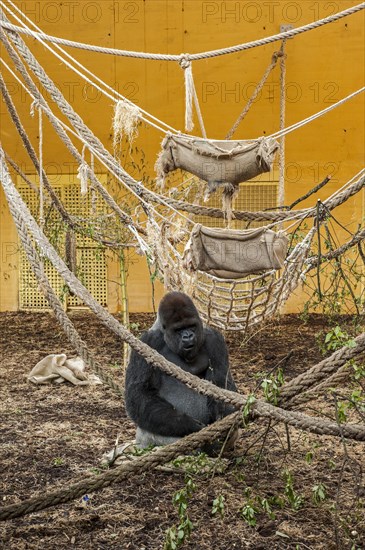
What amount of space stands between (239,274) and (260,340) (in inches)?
116

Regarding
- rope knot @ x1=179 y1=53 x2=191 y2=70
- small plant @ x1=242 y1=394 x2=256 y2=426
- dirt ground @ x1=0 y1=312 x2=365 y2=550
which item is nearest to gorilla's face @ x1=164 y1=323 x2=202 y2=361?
dirt ground @ x1=0 y1=312 x2=365 y2=550

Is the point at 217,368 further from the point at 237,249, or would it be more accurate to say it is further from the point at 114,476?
the point at 114,476

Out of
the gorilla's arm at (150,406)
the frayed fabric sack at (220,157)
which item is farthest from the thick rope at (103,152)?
the gorilla's arm at (150,406)

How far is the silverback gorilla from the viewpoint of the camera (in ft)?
10.6

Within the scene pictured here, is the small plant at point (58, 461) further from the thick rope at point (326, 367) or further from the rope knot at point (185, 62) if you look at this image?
the rope knot at point (185, 62)

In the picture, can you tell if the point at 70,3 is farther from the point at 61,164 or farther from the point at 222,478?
the point at 222,478

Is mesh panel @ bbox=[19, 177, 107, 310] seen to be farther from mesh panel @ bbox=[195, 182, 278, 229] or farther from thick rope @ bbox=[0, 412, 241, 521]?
thick rope @ bbox=[0, 412, 241, 521]

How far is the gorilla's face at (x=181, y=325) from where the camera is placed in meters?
3.21

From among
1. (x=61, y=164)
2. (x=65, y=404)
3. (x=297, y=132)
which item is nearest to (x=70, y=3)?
(x=61, y=164)

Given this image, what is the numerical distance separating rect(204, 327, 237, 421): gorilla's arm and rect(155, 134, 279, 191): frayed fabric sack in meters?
0.72

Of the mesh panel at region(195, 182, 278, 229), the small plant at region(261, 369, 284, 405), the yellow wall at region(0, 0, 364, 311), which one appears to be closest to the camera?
the small plant at region(261, 369, 284, 405)

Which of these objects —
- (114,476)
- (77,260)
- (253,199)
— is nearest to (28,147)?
(114,476)

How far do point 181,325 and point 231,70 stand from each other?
14.9 ft

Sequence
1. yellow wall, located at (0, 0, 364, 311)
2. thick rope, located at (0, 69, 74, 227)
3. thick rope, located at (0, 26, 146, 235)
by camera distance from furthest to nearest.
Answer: yellow wall, located at (0, 0, 364, 311), thick rope, located at (0, 69, 74, 227), thick rope, located at (0, 26, 146, 235)
